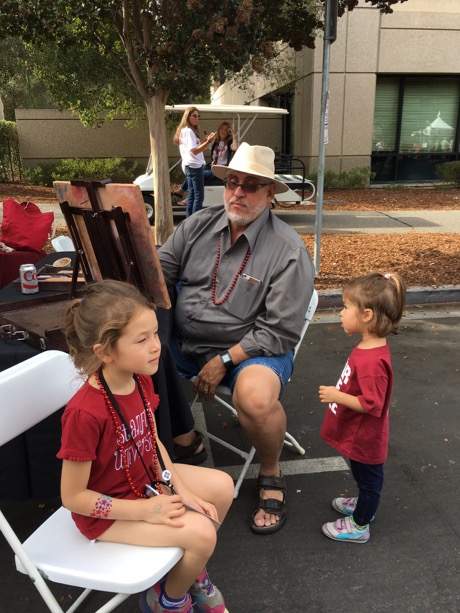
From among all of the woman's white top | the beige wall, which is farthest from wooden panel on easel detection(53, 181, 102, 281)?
the beige wall

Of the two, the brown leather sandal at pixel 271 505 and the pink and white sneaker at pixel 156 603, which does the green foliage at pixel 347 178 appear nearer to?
the brown leather sandal at pixel 271 505

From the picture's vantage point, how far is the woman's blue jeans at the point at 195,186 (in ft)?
28.6

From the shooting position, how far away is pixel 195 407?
12.1 ft

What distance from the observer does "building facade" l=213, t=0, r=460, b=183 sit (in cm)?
1438

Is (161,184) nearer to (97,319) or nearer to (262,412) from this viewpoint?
(262,412)

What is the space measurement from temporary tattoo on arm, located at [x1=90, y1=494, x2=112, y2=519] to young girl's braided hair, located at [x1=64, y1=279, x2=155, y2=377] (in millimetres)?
378

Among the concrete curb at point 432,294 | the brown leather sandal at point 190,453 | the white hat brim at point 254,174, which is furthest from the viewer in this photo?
the concrete curb at point 432,294

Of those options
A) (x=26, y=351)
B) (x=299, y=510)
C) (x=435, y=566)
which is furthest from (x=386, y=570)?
(x=26, y=351)

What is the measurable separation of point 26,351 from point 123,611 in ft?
3.56

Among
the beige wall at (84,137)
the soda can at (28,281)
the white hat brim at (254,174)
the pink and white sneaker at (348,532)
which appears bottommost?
the pink and white sneaker at (348,532)

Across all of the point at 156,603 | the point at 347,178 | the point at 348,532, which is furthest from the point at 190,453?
the point at 347,178

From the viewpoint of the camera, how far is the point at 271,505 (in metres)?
2.56

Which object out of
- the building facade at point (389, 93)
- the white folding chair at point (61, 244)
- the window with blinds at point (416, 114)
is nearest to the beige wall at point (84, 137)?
the building facade at point (389, 93)

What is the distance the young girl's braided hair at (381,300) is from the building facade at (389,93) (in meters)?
13.4
